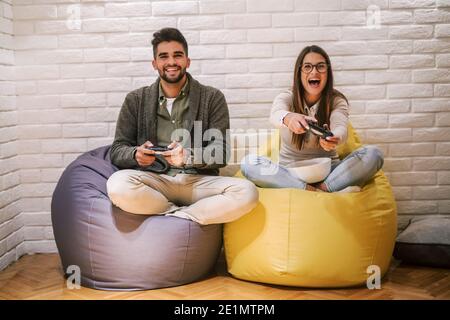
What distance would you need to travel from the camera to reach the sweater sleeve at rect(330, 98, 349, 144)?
2.31 m

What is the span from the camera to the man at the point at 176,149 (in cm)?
224

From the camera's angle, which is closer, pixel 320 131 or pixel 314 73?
pixel 320 131

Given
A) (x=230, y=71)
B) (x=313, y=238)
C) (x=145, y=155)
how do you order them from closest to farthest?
1. (x=313, y=238)
2. (x=145, y=155)
3. (x=230, y=71)

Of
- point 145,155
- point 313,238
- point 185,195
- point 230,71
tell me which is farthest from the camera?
point 230,71

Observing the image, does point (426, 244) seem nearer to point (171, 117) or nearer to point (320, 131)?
point (320, 131)

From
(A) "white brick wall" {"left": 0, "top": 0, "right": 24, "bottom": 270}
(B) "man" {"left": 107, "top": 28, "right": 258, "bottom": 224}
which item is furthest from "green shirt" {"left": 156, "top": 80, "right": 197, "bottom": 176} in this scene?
(A) "white brick wall" {"left": 0, "top": 0, "right": 24, "bottom": 270}

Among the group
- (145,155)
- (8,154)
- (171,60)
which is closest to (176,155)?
(145,155)

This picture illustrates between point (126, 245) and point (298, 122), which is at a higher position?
point (298, 122)

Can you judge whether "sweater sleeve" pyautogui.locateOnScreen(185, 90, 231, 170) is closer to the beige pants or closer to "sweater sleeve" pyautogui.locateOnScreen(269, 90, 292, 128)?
the beige pants

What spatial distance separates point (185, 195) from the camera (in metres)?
2.42

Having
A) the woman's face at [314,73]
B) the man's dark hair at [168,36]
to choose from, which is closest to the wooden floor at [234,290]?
the woman's face at [314,73]

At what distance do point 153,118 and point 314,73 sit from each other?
0.84 metres

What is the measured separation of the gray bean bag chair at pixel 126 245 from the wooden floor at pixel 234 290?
0.06 metres

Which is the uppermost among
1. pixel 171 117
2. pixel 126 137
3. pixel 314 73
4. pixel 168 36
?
pixel 168 36
